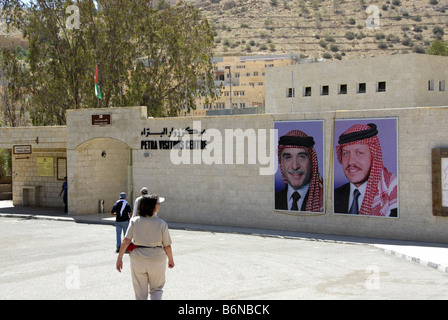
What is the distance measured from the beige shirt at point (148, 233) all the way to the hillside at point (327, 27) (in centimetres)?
9850

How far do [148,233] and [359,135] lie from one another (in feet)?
37.2

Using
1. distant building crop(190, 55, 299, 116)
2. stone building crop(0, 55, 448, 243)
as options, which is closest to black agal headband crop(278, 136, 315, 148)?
stone building crop(0, 55, 448, 243)

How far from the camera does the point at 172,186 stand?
71.7 feet

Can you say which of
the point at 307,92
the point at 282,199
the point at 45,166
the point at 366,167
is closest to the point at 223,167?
the point at 282,199

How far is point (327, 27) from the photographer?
395 ft

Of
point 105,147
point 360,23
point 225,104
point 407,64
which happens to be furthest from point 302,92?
point 360,23

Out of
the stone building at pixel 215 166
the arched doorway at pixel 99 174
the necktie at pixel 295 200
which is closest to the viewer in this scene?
the stone building at pixel 215 166

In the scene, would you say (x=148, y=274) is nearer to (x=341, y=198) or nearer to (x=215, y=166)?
(x=341, y=198)

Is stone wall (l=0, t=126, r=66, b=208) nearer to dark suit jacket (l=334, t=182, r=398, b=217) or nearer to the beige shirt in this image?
dark suit jacket (l=334, t=182, r=398, b=217)

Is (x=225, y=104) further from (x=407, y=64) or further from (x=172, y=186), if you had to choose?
(x=172, y=186)

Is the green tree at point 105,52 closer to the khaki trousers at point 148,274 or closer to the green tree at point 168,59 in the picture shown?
the green tree at point 168,59

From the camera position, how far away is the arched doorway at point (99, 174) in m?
24.4

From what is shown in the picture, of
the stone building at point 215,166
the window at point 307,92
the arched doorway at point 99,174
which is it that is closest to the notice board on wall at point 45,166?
the stone building at point 215,166

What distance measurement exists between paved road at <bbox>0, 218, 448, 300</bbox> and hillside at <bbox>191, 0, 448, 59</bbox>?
3563 inches
